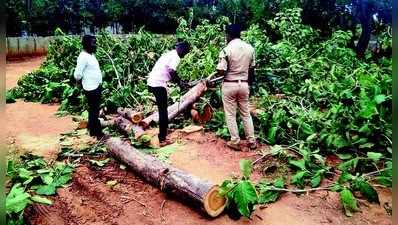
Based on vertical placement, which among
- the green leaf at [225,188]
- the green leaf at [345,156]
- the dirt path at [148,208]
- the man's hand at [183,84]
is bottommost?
the dirt path at [148,208]

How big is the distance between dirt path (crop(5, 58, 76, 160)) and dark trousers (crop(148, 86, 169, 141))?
1791 mm

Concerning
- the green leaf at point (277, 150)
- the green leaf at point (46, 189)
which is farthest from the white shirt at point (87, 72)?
the green leaf at point (277, 150)

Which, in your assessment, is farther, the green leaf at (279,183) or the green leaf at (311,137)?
the green leaf at (311,137)

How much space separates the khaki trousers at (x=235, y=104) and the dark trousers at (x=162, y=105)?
103 cm

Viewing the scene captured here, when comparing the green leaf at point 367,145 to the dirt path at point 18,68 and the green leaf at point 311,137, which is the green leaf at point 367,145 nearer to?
the green leaf at point 311,137

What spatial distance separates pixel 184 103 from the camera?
791cm

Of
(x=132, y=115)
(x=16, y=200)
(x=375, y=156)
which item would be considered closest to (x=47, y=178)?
(x=16, y=200)

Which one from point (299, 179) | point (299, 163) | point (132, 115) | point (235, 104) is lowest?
point (299, 179)

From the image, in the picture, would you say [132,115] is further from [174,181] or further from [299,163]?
[299,163]

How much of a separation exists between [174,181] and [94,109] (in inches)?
110

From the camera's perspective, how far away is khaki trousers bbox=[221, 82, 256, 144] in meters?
6.10

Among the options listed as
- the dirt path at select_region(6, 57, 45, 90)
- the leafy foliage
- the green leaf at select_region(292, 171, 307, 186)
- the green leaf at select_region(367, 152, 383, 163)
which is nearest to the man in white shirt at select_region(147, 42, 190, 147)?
the leafy foliage

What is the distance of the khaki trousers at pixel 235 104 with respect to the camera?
610 cm

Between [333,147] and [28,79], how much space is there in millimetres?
9388
